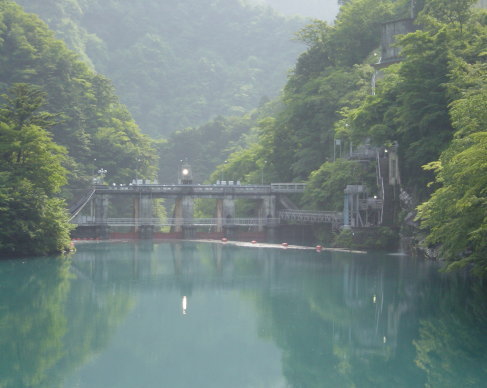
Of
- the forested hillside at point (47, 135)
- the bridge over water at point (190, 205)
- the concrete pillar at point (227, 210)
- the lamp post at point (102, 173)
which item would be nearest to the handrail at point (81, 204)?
the bridge over water at point (190, 205)

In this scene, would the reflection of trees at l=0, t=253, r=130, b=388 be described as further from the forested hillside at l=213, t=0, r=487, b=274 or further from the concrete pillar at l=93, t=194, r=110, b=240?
the concrete pillar at l=93, t=194, r=110, b=240

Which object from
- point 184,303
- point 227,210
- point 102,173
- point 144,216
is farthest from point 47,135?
point 184,303

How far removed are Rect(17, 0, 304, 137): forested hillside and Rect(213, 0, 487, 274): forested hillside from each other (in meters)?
71.6

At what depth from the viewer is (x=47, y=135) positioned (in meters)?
58.4

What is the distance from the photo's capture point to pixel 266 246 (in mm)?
56875

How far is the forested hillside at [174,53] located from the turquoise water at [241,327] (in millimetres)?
115790

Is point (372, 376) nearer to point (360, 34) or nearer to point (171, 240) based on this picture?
point (171, 240)

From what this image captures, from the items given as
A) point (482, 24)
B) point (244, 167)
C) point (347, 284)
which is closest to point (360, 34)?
point (244, 167)

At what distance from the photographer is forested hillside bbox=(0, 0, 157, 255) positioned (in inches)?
1635

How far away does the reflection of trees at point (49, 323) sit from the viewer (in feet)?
57.4

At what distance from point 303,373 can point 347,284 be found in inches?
609

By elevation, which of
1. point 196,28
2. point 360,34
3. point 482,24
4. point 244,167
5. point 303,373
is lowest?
point 303,373

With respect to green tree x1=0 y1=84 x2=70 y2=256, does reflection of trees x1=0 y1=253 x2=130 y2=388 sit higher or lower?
lower

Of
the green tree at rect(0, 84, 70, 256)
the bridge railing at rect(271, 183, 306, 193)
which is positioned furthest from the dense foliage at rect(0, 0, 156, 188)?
the green tree at rect(0, 84, 70, 256)
